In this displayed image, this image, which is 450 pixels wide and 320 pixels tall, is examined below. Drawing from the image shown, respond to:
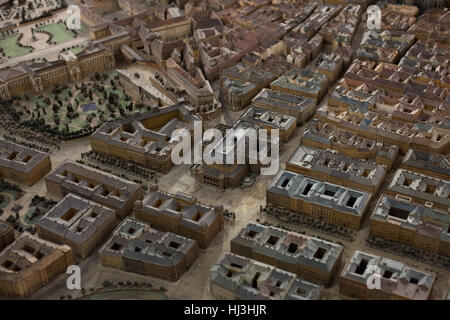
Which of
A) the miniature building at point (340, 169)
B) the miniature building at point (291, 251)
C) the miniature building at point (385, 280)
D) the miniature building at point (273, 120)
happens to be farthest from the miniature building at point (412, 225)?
the miniature building at point (273, 120)

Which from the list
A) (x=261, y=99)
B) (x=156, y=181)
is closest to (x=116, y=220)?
(x=156, y=181)

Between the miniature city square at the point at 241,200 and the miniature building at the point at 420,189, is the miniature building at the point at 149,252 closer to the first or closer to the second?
the miniature city square at the point at 241,200

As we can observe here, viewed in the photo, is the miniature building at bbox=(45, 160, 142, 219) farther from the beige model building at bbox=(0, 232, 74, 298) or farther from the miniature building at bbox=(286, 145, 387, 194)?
the miniature building at bbox=(286, 145, 387, 194)

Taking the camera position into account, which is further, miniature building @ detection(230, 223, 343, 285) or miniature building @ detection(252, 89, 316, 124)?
miniature building @ detection(252, 89, 316, 124)

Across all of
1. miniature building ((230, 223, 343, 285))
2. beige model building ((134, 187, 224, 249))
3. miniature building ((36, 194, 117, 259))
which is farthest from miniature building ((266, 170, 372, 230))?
miniature building ((36, 194, 117, 259))

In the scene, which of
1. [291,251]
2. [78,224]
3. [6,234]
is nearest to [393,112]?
[291,251]

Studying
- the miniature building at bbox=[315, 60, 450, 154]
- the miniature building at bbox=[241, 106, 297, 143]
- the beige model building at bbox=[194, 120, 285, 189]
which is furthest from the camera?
the miniature building at bbox=[241, 106, 297, 143]

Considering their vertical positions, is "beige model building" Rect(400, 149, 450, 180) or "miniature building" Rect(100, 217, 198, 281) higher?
"beige model building" Rect(400, 149, 450, 180)

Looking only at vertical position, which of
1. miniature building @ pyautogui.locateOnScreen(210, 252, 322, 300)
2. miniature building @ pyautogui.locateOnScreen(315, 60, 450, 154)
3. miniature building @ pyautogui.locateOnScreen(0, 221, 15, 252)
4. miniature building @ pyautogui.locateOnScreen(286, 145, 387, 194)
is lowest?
miniature building @ pyautogui.locateOnScreen(0, 221, 15, 252)

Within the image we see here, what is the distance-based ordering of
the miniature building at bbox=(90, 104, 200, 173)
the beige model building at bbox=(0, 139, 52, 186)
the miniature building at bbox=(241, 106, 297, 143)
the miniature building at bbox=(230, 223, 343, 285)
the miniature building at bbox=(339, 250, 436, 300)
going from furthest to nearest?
the miniature building at bbox=(241, 106, 297, 143)
the miniature building at bbox=(90, 104, 200, 173)
the beige model building at bbox=(0, 139, 52, 186)
the miniature building at bbox=(230, 223, 343, 285)
the miniature building at bbox=(339, 250, 436, 300)
